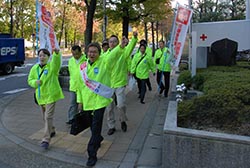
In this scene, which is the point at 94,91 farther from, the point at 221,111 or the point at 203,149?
the point at 221,111

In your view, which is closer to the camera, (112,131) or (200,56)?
(112,131)

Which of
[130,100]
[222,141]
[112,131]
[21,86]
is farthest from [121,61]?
[21,86]

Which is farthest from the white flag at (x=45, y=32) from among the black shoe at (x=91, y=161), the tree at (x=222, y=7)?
the tree at (x=222, y=7)

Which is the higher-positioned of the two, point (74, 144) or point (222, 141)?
point (222, 141)

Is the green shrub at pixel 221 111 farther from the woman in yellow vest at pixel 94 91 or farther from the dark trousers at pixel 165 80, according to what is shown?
the dark trousers at pixel 165 80

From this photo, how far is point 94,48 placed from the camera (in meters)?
4.20

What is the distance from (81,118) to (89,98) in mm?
354

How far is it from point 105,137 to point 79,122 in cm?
130

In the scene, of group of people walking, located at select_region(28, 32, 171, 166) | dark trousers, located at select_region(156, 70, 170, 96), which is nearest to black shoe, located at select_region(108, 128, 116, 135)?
group of people walking, located at select_region(28, 32, 171, 166)

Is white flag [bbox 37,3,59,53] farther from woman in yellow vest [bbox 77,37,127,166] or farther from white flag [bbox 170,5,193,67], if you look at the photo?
white flag [bbox 170,5,193,67]

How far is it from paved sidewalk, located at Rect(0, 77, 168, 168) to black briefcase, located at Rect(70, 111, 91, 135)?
1.64 ft

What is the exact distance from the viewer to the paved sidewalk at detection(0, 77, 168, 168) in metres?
4.53

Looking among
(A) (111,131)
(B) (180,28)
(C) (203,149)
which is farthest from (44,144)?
(B) (180,28)

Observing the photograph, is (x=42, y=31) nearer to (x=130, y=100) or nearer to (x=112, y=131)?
(x=112, y=131)
